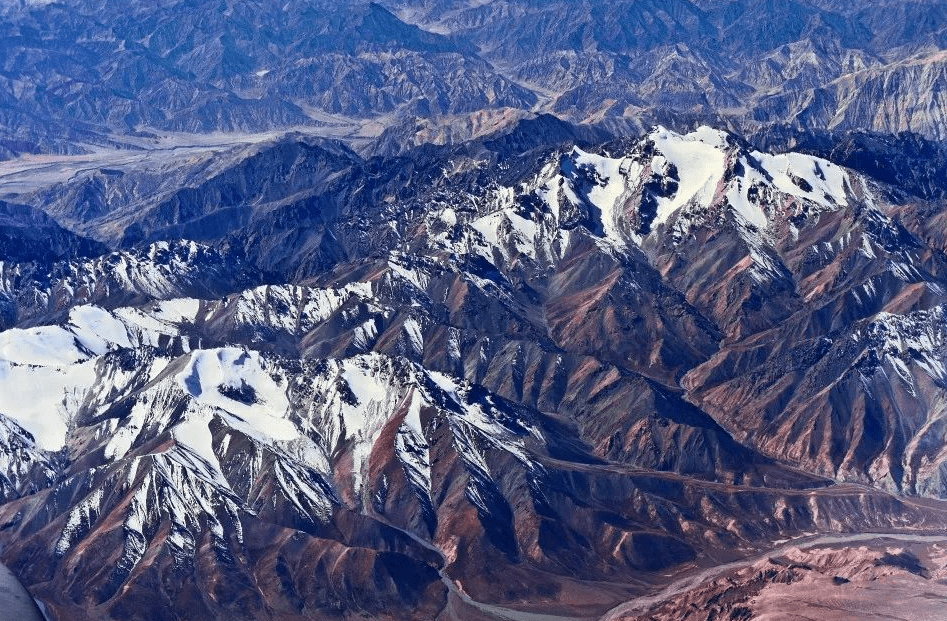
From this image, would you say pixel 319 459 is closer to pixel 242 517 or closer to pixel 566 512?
pixel 242 517

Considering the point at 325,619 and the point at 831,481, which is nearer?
the point at 325,619

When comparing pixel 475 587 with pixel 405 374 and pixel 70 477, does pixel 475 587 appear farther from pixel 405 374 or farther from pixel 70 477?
pixel 70 477

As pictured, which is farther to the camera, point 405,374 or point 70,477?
point 405,374

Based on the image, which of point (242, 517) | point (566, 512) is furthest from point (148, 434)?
point (566, 512)

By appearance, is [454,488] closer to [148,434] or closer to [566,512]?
[566,512]

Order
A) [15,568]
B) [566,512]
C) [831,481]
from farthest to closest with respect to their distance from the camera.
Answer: [831,481] → [566,512] → [15,568]

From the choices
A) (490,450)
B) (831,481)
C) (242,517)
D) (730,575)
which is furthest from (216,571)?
(831,481)

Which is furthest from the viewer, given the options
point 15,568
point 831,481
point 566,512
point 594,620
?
point 831,481

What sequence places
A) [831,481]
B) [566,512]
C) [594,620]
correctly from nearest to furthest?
1. [594,620]
2. [566,512]
3. [831,481]

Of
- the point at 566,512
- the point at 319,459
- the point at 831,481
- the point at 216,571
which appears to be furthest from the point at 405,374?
the point at 831,481
